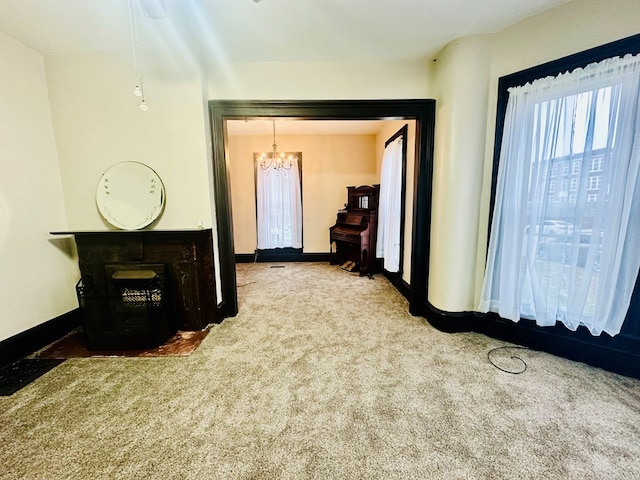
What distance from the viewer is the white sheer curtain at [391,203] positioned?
361 centimetres

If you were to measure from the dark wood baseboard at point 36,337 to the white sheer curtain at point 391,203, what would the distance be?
370cm

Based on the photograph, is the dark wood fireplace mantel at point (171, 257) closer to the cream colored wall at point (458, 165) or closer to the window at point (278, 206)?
the cream colored wall at point (458, 165)

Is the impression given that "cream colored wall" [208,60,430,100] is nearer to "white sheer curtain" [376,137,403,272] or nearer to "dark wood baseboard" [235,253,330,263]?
"white sheer curtain" [376,137,403,272]

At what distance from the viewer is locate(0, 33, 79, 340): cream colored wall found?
2057mm

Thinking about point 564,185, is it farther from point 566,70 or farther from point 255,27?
point 255,27

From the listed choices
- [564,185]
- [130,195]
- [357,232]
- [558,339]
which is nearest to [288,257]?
[357,232]

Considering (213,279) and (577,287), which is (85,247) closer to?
(213,279)

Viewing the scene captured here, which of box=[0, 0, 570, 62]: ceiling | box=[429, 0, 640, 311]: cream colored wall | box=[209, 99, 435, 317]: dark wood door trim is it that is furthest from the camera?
box=[209, 99, 435, 317]: dark wood door trim

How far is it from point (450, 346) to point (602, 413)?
898 millimetres

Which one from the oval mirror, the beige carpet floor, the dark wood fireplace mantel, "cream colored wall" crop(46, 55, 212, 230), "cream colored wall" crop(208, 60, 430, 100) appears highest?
"cream colored wall" crop(208, 60, 430, 100)

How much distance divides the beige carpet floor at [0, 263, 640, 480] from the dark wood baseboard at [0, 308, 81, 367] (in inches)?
17.5

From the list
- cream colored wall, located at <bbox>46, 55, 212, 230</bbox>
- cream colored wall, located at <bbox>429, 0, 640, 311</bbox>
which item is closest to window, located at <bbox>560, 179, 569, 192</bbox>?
cream colored wall, located at <bbox>429, 0, 640, 311</bbox>

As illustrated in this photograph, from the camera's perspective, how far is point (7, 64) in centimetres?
206

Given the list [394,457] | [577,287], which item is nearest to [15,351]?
[394,457]
